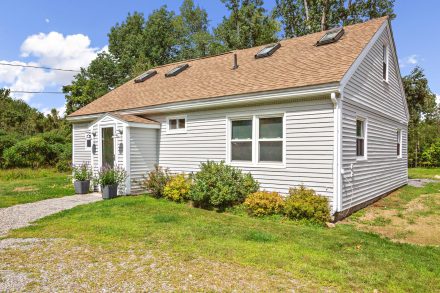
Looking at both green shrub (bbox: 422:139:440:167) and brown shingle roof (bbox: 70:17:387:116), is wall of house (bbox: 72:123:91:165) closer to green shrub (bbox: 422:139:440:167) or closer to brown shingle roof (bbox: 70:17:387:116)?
brown shingle roof (bbox: 70:17:387:116)

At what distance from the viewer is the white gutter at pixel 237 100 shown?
759 cm

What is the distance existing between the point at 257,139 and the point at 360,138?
3.11 m

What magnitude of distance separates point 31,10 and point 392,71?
17.7 m

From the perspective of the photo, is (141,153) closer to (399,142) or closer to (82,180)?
(82,180)

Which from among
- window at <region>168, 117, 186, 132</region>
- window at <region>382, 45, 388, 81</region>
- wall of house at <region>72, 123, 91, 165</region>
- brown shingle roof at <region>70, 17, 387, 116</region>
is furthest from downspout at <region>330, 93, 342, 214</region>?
wall of house at <region>72, 123, 91, 165</region>

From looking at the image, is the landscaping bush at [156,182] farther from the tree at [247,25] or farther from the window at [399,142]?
the tree at [247,25]

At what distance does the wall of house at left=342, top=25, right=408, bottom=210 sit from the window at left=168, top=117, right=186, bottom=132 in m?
5.52

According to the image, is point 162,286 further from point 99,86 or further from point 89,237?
point 99,86

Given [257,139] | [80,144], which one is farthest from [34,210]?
[80,144]

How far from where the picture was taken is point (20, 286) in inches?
145

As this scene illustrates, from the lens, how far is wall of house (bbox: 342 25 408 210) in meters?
8.20

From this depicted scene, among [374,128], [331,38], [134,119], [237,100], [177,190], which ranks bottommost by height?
[177,190]

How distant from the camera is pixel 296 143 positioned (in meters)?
8.24

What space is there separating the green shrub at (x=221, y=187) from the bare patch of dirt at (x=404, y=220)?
2.77 meters
